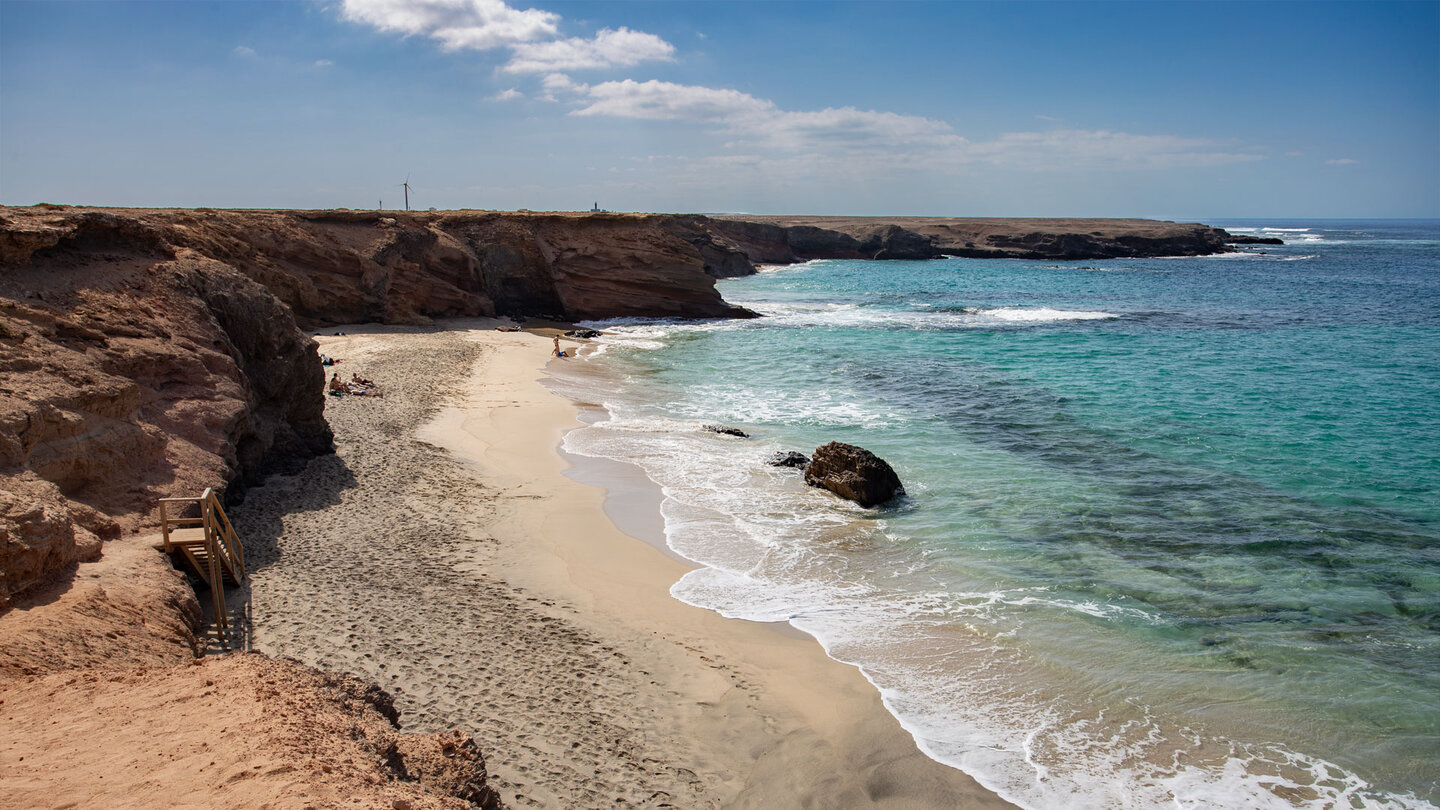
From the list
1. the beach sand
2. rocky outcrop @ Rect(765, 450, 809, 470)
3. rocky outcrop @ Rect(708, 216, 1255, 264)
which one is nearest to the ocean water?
rocky outcrop @ Rect(765, 450, 809, 470)

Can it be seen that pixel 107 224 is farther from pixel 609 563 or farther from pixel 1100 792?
pixel 1100 792

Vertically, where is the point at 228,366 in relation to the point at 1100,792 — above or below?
above

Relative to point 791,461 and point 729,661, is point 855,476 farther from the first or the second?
point 729,661

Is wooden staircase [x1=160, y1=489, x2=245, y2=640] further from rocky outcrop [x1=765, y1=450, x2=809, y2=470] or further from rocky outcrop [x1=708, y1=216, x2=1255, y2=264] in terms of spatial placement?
rocky outcrop [x1=708, y1=216, x2=1255, y2=264]

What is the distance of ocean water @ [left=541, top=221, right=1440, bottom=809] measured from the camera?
21.5ft

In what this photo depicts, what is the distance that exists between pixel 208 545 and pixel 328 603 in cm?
121

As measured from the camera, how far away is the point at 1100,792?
5.90 m

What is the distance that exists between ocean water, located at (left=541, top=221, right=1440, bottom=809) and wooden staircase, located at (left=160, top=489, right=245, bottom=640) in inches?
176

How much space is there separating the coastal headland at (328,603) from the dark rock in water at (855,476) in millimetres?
3499

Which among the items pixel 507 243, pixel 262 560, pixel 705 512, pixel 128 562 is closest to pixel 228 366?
pixel 262 560

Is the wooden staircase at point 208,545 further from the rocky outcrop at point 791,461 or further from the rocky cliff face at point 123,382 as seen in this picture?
the rocky outcrop at point 791,461

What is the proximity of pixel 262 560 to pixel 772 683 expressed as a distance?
5.78 metres

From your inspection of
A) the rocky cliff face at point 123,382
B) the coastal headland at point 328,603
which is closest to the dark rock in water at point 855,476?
the coastal headland at point 328,603

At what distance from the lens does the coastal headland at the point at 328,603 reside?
172 inches
